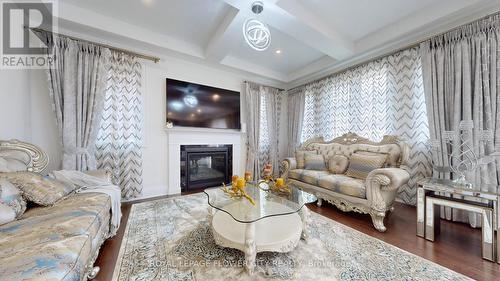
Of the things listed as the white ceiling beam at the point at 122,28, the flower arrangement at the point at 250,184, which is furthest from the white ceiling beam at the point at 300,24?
the flower arrangement at the point at 250,184

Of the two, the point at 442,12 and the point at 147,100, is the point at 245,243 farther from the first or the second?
the point at 442,12

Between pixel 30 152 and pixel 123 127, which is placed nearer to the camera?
pixel 30 152

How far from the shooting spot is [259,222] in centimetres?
170

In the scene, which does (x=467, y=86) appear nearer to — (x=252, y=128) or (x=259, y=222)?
(x=259, y=222)

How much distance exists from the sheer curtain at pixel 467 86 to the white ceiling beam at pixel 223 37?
264 cm

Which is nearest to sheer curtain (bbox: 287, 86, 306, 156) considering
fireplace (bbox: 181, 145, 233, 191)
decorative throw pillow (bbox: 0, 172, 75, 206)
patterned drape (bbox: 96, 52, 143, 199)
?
fireplace (bbox: 181, 145, 233, 191)

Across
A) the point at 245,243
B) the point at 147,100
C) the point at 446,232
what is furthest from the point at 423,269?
the point at 147,100

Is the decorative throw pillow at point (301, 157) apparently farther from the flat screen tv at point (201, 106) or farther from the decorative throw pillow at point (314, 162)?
the flat screen tv at point (201, 106)

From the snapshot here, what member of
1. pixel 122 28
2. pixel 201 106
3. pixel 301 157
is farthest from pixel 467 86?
pixel 122 28

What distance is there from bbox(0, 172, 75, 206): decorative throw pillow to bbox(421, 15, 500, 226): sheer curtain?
161 inches

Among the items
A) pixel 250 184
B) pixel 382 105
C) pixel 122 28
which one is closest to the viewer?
pixel 250 184

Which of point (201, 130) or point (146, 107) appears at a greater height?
point (146, 107)

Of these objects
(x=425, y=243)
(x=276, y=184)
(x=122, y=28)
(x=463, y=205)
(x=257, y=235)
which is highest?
(x=122, y=28)

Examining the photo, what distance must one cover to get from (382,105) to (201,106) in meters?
3.30
